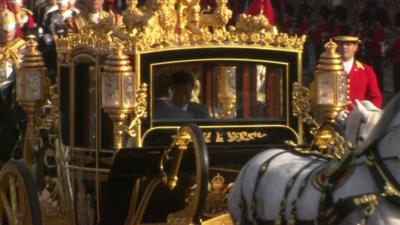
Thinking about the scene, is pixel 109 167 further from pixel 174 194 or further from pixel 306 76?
pixel 306 76

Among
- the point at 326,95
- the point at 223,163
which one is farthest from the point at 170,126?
the point at 326,95

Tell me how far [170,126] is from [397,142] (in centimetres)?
263

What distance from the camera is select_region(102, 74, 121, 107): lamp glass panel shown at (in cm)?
883

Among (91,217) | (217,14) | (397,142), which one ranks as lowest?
(91,217)

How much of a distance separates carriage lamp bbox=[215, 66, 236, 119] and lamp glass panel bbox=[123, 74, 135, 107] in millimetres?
809

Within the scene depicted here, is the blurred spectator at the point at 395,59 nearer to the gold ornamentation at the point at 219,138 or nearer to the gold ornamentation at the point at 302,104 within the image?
the gold ornamentation at the point at 302,104

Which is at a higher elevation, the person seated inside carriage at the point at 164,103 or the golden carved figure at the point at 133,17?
the golden carved figure at the point at 133,17

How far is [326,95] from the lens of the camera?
31.2 feet

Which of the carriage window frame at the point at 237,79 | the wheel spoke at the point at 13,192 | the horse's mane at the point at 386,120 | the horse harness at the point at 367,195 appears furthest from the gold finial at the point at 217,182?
the horse's mane at the point at 386,120

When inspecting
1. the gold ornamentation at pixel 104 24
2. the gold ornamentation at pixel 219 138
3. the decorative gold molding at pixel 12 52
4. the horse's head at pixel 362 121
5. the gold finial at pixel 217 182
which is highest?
the gold ornamentation at pixel 104 24

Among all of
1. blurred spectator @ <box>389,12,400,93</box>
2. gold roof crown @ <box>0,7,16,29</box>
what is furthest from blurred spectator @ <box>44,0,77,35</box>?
blurred spectator @ <box>389,12,400,93</box>

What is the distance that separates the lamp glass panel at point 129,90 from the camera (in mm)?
8852

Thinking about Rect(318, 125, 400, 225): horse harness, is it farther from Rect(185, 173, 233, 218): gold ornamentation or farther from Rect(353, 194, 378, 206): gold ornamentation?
Rect(185, 173, 233, 218): gold ornamentation

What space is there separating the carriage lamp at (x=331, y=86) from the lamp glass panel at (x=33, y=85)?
6.54 ft
